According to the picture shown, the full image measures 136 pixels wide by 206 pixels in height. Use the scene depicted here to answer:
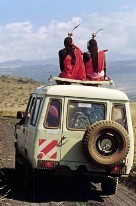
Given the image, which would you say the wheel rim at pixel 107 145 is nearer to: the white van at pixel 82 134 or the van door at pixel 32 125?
the white van at pixel 82 134

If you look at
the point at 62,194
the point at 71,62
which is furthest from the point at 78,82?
the point at 62,194

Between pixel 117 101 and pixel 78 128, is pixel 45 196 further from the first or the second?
pixel 117 101

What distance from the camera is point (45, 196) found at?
1066 centimetres

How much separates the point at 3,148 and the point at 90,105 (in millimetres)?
9623

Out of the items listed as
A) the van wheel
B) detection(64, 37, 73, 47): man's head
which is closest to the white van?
the van wheel

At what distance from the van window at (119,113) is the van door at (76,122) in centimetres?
21

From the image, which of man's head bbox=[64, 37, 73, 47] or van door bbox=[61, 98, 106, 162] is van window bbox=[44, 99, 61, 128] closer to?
van door bbox=[61, 98, 106, 162]

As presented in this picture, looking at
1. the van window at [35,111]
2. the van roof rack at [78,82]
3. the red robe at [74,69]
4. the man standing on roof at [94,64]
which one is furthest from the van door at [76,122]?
the man standing on roof at [94,64]

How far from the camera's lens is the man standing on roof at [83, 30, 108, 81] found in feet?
39.9

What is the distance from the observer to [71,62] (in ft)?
39.3

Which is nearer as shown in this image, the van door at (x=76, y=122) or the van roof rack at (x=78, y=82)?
the van door at (x=76, y=122)

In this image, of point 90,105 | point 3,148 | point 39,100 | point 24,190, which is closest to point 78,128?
point 90,105

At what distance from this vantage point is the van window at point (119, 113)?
34.2 ft

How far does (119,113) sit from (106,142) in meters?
0.77
